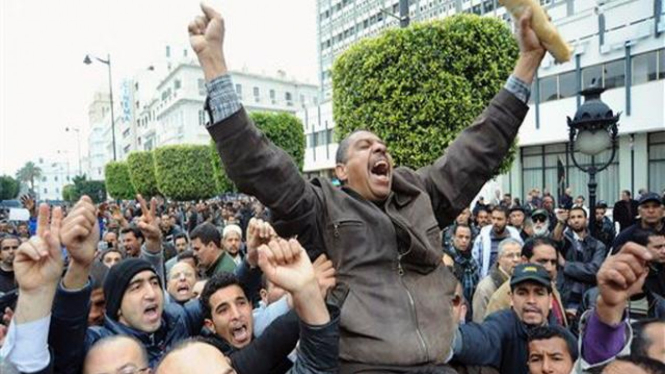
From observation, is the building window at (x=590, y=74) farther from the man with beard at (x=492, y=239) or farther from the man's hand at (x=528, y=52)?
the man's hand at (x=528, y=52)

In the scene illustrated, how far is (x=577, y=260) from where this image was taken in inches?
218

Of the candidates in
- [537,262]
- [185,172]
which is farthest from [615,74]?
[185,172]

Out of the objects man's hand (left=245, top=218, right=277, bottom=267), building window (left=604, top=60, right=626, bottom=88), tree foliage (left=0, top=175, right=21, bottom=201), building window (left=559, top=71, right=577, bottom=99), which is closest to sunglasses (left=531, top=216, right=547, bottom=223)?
man's hand (left=245, top=218, right=277, bottom=267)

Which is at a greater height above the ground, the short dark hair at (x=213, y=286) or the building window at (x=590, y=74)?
the building window at (x=590, y=74)

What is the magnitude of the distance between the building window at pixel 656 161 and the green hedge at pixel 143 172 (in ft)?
92.8

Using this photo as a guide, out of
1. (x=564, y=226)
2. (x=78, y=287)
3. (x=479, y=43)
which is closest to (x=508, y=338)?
(x=78, y=287)

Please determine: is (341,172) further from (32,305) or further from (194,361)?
(32,305)

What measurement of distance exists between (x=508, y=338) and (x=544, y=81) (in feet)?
68.9

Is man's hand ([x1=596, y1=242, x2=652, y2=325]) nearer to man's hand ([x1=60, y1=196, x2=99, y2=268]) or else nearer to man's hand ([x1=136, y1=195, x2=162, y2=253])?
man's hand ([x1=60, y1=196, x2=99, y2=268])

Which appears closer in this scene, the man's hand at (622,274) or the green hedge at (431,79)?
the man's hand at (622,274)

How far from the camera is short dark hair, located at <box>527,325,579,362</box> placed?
8.79ft

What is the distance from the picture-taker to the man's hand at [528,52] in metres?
2.11

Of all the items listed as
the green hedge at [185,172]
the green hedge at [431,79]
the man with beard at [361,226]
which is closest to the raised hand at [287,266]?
the man with beard at [361,226]

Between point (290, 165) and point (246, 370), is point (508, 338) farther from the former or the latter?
point (290, 165)
